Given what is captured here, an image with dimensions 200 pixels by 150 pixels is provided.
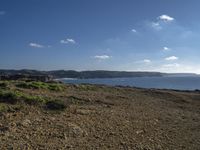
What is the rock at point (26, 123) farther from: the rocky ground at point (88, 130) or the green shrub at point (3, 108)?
the green shrub at point (3, 108)

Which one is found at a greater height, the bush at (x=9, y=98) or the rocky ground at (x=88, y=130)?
the bush at (x=9, y=98)

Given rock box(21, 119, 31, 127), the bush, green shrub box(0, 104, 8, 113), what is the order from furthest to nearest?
the bush < green shrub box(0, 104, 8, 113) < rock box(21, 119, 31, 127)

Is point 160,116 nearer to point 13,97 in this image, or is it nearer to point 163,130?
point 163,130

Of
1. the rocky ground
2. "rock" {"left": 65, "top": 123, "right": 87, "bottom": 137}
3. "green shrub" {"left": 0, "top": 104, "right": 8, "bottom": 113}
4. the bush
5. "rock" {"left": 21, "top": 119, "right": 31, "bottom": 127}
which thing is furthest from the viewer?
the bush

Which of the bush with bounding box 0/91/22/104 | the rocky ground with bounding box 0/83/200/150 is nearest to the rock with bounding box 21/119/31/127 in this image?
the rocky ground with bounding box 0/83/200/150

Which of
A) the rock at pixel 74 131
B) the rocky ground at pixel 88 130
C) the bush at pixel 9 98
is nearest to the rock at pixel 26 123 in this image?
the rocky ground at pixel 88 130

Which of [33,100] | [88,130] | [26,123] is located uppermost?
[33,100]

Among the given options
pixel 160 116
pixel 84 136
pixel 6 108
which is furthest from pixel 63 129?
pixel 160 116

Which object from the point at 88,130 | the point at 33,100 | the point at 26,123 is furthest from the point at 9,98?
the point at 88,130

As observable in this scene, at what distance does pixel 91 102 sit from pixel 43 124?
6.71 metres

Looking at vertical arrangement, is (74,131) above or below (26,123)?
below

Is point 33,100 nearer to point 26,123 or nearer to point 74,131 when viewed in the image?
point 26,123

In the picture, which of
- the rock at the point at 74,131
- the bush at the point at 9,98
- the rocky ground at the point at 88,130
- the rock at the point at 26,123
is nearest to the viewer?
the rocky ground at the point at 88,130

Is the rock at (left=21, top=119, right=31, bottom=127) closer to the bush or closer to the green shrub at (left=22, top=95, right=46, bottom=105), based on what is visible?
the green shrub at (left=22, top=95, right=46, bottom=105)
